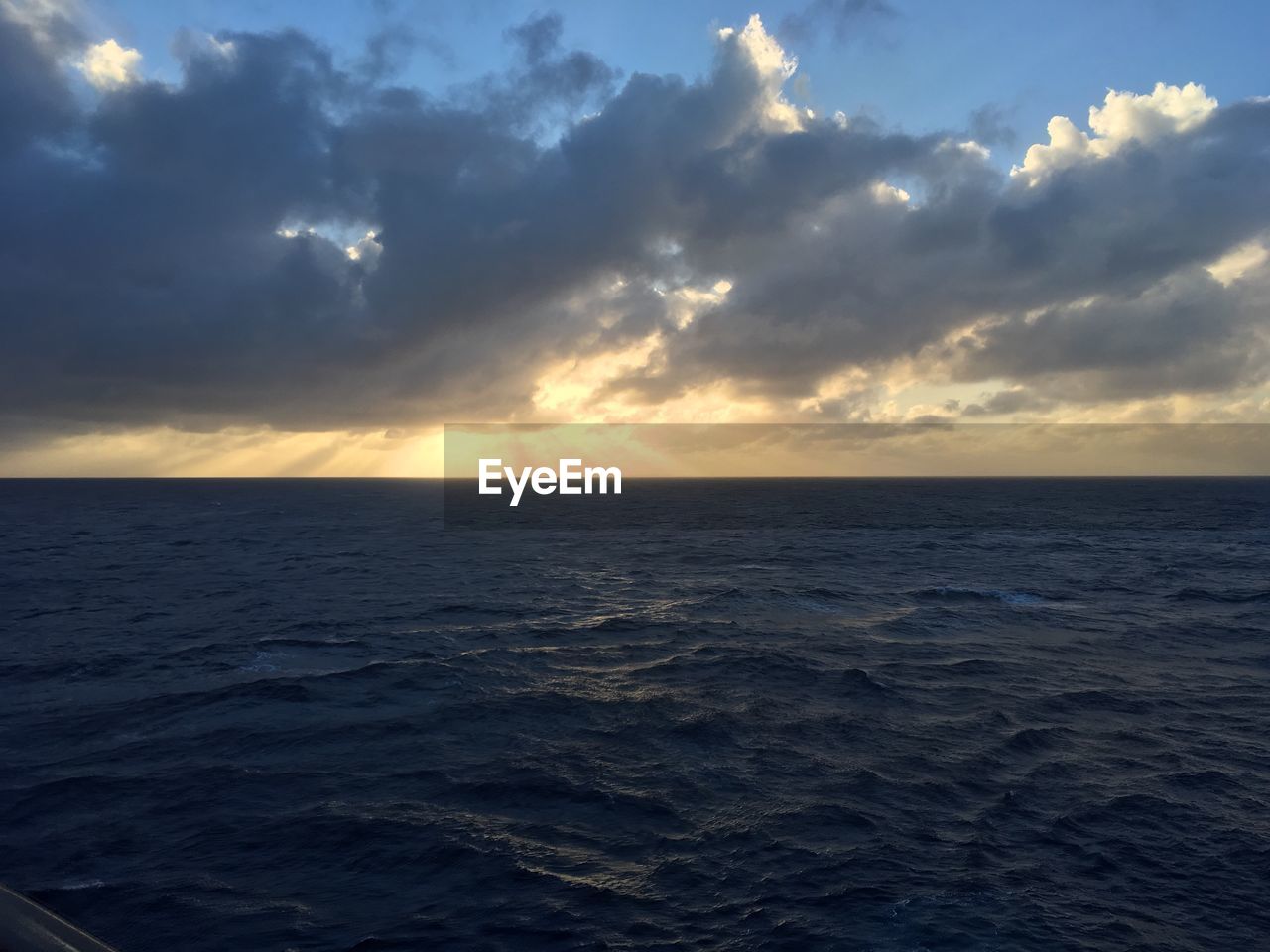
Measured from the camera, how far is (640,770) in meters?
22.3

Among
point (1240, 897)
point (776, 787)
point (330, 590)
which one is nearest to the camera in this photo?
point (1240, 897)

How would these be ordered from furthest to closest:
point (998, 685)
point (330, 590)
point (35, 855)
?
point (330, 590) → point (998, 685) → point (35, 855)

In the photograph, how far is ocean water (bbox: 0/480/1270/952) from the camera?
50.3 ft

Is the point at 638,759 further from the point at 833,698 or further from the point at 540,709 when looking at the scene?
the point at 833,698

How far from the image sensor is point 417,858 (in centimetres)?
1738

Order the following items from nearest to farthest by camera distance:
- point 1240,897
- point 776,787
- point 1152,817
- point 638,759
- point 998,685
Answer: point 1240,897 → point 1152,817 → point 776,787 → point 638,759 → point 998,685

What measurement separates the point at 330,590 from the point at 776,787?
143 ft

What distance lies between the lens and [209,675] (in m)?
32.0

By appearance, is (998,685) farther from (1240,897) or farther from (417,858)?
(417,858)

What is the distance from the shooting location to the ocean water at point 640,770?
1532 cm

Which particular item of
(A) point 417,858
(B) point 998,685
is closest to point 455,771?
(A) point 417,858

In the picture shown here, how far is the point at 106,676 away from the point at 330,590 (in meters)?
23.6

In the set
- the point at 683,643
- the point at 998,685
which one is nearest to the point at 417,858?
the point at 683,643

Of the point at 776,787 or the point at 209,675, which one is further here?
the point at 209,675
